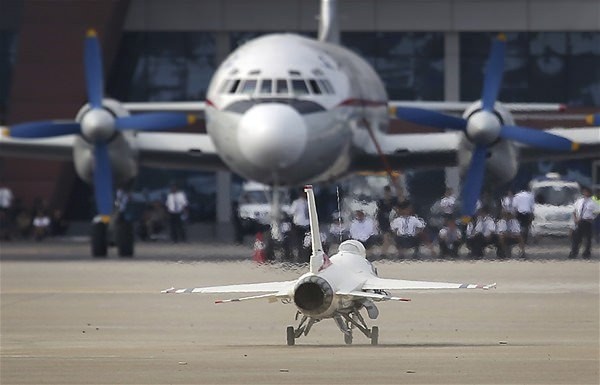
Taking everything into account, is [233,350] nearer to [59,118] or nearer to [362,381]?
[362,381]

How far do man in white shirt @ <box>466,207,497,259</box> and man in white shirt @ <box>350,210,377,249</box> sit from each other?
3860 mm

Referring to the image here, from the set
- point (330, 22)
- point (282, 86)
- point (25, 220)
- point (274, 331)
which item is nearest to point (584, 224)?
point (282, 86)

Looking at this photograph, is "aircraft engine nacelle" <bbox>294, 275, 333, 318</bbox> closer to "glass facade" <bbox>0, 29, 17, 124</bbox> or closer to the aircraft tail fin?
the aircraft tail fin

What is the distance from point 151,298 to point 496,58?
15806mm

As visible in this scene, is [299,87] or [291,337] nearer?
[291,337]

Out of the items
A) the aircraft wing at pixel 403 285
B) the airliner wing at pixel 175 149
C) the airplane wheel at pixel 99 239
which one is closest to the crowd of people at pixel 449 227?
the airplane wheel at pixel 99 239

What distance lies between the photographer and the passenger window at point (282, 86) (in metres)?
32.0

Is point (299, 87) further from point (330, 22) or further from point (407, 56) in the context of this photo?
point (407, 56)

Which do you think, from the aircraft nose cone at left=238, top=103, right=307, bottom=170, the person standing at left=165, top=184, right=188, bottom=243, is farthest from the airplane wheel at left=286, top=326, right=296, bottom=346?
the person standing at left=165, top=184, right=188, bottom=243

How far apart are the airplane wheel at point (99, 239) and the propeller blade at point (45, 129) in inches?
80.1

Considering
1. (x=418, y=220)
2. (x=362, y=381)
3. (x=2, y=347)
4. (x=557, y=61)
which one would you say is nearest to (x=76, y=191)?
(x=557, y=61)

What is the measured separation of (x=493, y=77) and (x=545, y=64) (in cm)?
2143

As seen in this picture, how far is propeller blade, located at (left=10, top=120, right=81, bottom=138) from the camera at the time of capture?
34.4 m

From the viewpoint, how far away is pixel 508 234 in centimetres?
3338
